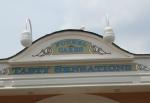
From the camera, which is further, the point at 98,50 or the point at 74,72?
the point at 98,50

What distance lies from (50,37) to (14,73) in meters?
1.73

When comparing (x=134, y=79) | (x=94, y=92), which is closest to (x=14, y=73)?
(x=94, y=92)

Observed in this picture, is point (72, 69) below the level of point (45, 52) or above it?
below

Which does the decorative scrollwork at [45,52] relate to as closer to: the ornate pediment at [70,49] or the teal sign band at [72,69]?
the ornate pediment at [70,49]

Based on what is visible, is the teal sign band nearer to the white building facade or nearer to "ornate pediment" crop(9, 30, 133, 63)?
the white building facade

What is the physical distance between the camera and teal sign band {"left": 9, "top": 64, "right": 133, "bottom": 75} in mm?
13500

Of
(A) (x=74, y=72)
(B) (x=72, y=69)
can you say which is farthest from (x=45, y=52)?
(A) (x=74, y=72)

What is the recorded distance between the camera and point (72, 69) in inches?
532

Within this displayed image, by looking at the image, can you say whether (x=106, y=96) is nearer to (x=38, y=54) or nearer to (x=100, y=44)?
(x=100, y=44)

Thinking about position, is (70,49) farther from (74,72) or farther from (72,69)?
(74,72)

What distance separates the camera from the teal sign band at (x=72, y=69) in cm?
1350

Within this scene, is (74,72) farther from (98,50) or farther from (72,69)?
(98,50)

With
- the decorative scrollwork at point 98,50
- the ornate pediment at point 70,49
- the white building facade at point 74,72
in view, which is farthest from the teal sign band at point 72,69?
the decorative scrollwork at point 98,50

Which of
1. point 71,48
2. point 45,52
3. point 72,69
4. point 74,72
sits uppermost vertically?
point 71,48
